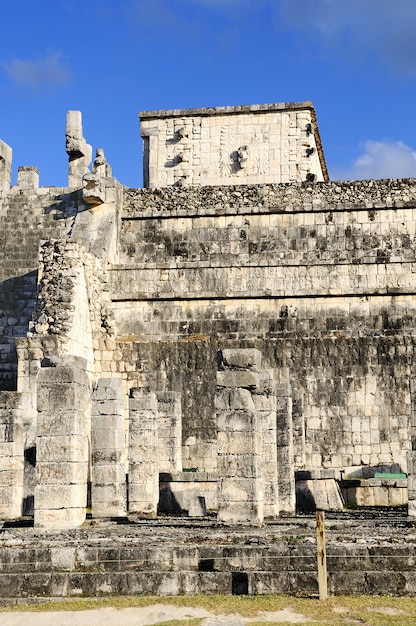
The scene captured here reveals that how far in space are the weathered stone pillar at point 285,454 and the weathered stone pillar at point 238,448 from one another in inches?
121

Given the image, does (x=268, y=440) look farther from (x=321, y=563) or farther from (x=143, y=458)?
(x=321, y=563)

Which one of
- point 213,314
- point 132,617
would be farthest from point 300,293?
point 132,617

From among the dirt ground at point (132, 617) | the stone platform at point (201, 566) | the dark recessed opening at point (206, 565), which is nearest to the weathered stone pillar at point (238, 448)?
the stone platform at point (201, 566)

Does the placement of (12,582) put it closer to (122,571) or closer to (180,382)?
(122,571)

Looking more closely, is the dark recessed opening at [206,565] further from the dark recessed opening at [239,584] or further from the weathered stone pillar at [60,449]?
the weathered stone pillar at [60,449]

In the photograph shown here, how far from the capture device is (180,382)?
23828 millimetres

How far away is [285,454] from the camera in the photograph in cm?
1888

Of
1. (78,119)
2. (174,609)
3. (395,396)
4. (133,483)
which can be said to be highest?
(78,119)

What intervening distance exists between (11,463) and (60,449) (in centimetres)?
267

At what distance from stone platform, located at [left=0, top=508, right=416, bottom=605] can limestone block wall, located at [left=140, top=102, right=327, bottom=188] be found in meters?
20.7

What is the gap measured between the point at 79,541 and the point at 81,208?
15.7 m

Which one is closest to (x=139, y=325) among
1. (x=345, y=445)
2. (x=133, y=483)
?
(x=345, y=445)

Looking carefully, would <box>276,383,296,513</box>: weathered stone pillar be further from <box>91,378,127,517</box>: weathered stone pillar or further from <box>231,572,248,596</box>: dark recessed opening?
<box>231,572,248,596</box>: dark recessed opening

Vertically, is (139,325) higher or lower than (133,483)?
higher
